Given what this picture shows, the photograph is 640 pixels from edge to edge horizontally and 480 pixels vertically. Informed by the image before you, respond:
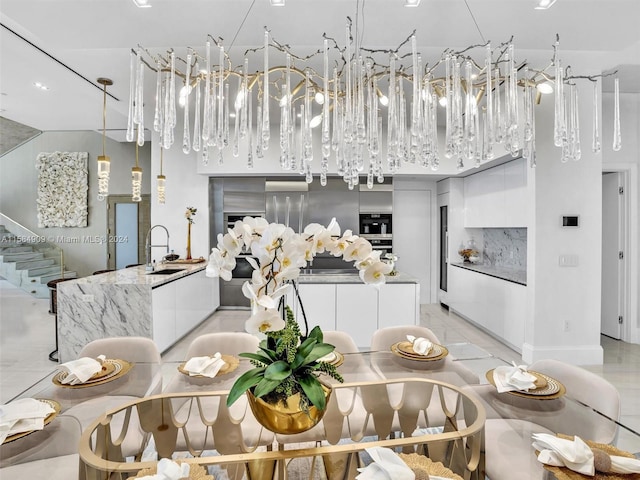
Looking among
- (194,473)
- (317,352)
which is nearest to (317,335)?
(317,352)

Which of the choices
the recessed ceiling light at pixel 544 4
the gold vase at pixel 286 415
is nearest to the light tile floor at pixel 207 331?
the gold vase at pixel 286 415

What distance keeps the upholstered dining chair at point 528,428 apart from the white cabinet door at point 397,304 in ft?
7.03

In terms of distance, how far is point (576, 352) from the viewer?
11.0 ft

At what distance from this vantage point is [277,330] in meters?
0.92

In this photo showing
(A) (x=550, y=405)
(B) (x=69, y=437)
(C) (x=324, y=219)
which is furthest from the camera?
(C) (x=324, y=219)

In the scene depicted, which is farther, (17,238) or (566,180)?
(17,238)

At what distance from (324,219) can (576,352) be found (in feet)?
11.9

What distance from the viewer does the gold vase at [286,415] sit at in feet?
3.18

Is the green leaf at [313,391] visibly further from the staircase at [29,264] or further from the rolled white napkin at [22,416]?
the staircase at [29,264]

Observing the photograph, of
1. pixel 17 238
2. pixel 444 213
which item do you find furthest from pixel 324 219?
pixel 17 238

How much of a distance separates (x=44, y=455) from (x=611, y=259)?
216 inches

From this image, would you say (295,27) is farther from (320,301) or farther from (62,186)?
(62,186)

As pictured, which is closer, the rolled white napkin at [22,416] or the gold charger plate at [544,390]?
the rolled white napkin at [22,416]

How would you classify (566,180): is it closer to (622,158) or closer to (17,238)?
(622,158)
